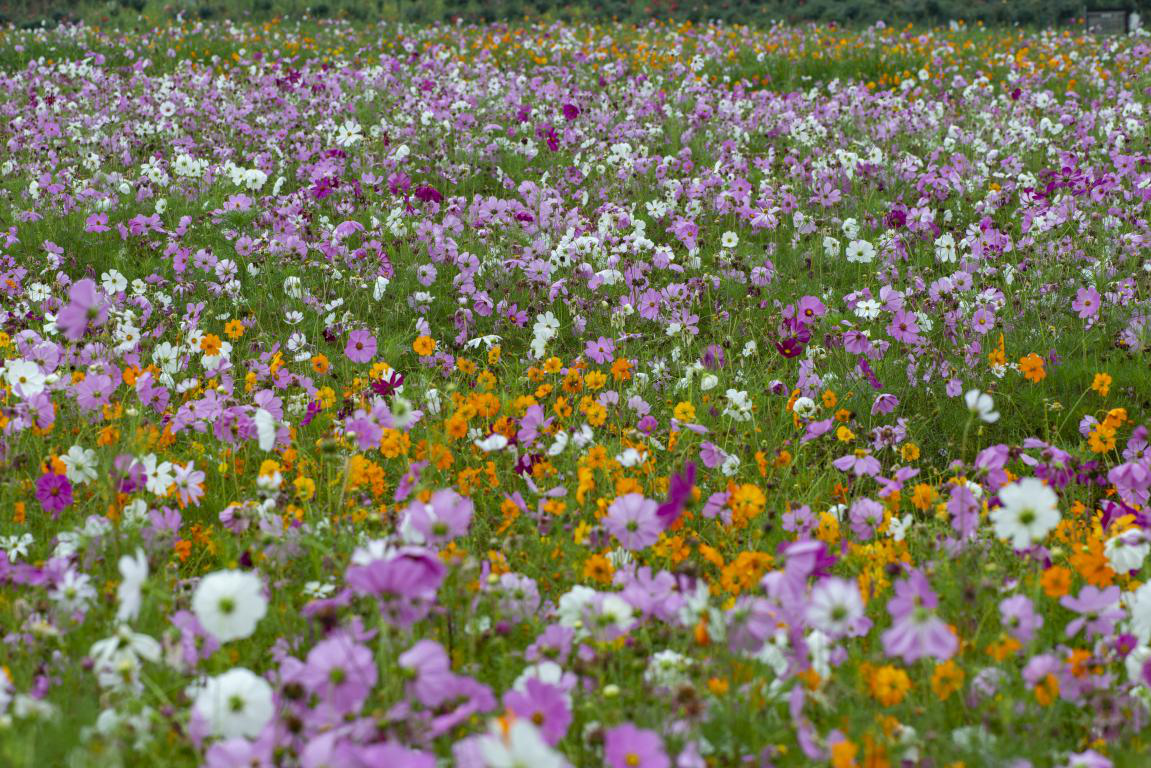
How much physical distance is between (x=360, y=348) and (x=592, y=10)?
1526 cm

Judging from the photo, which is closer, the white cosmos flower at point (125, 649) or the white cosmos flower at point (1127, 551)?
the white cosmos flower at point (125, 649)

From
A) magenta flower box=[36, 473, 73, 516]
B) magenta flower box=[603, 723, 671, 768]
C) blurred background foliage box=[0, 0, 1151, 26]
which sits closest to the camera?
magenta flower box=[603, 723, 671, 768]

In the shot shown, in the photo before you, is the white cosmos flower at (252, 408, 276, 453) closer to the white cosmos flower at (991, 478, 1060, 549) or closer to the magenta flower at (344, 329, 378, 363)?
the magenta flower at (344, 329, 378, 363)

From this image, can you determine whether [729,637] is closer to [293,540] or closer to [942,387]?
[293,540]

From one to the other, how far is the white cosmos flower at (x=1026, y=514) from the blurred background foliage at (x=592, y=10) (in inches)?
642

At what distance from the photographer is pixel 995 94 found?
33.6 feet

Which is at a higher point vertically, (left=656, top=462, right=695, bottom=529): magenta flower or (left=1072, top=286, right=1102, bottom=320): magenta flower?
(left=1072, top=286, right=1102, bottom=320): magenta flower

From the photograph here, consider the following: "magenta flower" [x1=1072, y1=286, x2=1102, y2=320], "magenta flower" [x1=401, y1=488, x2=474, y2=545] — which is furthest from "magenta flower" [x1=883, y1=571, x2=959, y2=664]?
"magenta flower" [x1=1072, y1=286, x2=1102, y2=320]

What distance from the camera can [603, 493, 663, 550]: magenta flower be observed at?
2.13 meters

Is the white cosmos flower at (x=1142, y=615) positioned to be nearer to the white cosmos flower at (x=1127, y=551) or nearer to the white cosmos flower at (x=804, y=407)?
the white cosmos flower at (x=1127, y=551)

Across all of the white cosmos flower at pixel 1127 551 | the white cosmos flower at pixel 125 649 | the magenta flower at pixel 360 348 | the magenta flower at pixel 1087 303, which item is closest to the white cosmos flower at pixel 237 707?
the white cosmos flower at pixel 125 649

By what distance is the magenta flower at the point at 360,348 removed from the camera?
13.2ft

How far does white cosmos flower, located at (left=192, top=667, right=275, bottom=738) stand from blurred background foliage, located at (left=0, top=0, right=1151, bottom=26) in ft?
54.1

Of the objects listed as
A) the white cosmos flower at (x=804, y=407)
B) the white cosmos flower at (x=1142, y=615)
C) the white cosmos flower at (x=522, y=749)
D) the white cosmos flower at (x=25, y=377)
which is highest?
the white cosmos flower at (x=25, y=377)
